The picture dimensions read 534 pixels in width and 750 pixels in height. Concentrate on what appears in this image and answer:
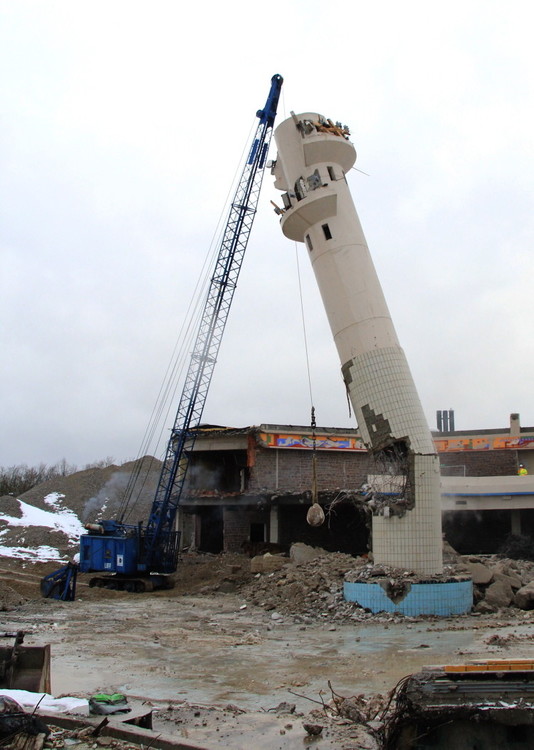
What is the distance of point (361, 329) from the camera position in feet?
68.2

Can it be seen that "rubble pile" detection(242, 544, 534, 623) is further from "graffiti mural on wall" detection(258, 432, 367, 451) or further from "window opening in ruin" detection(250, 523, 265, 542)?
"window opening in ruin" detection(250, 523, 265, 542)

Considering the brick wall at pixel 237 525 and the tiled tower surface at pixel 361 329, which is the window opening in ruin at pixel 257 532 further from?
the tiled tower surface at pixel 361 329

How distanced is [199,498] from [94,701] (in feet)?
101

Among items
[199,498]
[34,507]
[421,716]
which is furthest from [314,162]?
[34,507]

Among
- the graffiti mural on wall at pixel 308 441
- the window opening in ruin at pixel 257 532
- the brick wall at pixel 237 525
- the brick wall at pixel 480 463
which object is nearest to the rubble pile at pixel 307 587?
the graffiti mural on wall at pixel 308 441

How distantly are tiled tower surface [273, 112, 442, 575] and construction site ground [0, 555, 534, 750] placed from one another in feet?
8.44

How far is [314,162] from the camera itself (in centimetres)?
2203

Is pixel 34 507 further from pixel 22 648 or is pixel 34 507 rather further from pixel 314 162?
pixel 22 648

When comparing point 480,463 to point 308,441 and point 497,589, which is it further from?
point 497,589

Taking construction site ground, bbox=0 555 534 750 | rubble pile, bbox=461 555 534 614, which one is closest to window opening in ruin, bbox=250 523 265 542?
construction site ground, bbox=0 555 534 750

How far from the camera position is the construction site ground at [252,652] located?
8.32 m

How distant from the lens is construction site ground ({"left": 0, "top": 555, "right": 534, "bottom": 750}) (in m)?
8.32

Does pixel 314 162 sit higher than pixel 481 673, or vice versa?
pixel 314 162

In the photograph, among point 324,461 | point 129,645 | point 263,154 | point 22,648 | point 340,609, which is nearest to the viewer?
point 22,648
